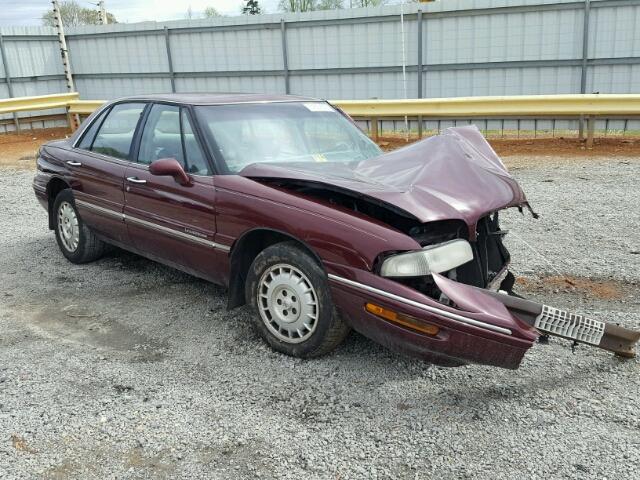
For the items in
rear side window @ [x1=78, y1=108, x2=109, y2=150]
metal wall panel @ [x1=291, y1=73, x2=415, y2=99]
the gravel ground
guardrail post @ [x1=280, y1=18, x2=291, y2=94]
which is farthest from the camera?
guardrail post @ [x1=280, y1=18, x2=291, y2=94]

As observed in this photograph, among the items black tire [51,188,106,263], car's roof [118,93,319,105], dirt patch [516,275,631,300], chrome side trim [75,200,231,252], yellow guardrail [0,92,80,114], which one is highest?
car's roof [118,93,319,105]

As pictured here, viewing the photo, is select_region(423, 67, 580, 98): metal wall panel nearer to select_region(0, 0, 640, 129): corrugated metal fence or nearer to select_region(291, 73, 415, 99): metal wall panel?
select_region(0, 0, 640, 129): corrugated metal fence

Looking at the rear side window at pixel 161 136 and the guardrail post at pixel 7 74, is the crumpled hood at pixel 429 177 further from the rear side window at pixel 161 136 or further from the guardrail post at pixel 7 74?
the guardrail post at pixel 7 74

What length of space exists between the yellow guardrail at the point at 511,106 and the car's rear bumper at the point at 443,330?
29.4 feet

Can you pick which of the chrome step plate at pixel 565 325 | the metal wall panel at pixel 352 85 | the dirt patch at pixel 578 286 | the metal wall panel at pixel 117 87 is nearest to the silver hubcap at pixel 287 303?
the chrome step plate at pixel 565 325

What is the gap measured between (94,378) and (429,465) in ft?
6.53

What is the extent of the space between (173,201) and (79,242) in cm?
177

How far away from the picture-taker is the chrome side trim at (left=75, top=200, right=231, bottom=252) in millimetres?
4102

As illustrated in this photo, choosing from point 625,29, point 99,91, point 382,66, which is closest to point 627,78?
point 625,29

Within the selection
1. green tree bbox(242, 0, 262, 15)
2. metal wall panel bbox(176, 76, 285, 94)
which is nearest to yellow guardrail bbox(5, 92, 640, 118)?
metal wall panel bbox(176, 76, 285, 94)

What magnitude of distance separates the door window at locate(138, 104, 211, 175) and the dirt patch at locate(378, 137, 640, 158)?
25.5 ft

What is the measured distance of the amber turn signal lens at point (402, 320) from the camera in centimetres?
309

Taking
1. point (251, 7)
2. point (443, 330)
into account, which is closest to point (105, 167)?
point (443, 330)

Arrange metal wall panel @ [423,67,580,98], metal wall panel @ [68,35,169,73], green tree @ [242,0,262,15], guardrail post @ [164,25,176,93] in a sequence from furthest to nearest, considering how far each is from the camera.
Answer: green tree @ [242,0,262,15] → metal wall panel @ [68,35,169,73] → guardrail post @ [164,25,176,93] → metal wall panel @ [423,67,580,98]
